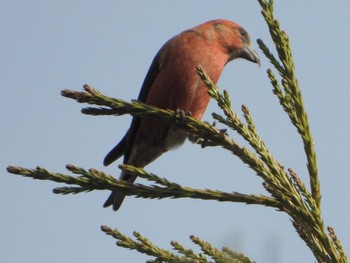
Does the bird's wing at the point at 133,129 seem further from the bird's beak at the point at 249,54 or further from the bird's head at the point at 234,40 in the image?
the bird's beak at the point at 249,54

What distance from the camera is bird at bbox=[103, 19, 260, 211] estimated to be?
5.47 metres

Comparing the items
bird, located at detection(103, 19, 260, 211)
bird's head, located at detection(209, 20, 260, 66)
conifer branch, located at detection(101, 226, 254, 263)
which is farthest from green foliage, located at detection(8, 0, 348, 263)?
bird's head, located at detection(209, 20, 260, 66)

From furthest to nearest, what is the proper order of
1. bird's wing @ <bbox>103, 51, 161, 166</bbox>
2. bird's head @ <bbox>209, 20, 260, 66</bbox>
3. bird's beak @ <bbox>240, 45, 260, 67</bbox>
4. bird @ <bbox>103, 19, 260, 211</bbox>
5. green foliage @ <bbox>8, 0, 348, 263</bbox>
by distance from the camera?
bird's beak @ <bbox>240, 45, 260, 67</bbox> < bird's head @ <bbox>209, 20, 260, 66</bbox> < bird's wing @ <bbox>103, 51, 161, 166</bbox> < bird @ <bbox>103, 19, 260, 211</bbox> < green foliage @ <bbox>8, 0, 348, 263</bbox>

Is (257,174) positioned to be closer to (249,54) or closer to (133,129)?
(133,129)

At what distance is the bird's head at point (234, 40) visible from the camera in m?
6.33

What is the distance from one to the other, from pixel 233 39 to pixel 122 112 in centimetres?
427

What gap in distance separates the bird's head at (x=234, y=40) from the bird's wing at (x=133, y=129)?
0.69 meters

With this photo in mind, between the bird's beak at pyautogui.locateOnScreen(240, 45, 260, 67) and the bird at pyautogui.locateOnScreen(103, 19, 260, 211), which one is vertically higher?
the bird's beak at pyautogui.locateOnScreen(240, 45, 260, 67)

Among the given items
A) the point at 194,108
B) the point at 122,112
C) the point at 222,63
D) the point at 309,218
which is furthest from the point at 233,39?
the point at 309,218

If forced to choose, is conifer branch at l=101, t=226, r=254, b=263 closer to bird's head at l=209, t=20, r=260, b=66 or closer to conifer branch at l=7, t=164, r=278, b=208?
conifer branch at l=7, t=164, r=278, b=208

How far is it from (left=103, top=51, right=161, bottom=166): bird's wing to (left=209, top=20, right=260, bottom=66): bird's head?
69cm

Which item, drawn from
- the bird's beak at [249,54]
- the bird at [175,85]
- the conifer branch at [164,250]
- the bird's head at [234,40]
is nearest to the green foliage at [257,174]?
the conifer branch at [164,250]

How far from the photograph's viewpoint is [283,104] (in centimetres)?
217

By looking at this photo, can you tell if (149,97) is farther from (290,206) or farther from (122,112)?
(290,206)
